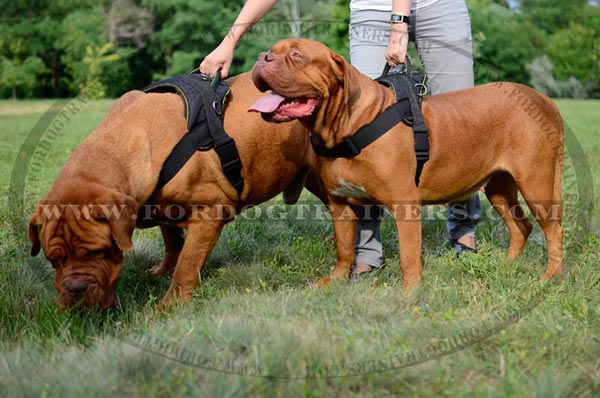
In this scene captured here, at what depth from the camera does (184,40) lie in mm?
16500

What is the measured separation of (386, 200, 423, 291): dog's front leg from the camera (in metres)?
3.88

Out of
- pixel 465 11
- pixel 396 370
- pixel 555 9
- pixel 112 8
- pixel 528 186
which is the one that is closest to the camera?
pixel 396 370

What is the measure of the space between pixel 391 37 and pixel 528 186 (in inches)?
53.6

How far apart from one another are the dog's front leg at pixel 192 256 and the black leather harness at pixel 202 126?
13.1 inches

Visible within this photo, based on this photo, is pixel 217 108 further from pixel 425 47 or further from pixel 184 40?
pixel 184 40

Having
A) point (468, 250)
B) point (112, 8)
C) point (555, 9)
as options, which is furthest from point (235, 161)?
point (555, 9)

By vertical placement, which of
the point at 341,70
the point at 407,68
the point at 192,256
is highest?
the point at 341,70

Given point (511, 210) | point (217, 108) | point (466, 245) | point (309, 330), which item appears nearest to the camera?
point (309, 330)

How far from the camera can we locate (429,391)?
269 centimetres

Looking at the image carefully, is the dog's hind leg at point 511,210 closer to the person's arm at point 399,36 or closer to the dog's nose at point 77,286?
the person's arm at point 399,36

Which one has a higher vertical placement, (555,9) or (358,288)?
(358,288)

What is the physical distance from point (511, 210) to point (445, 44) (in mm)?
1350

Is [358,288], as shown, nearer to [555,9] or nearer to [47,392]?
[47,392]

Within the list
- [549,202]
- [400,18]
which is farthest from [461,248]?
[400,18]
